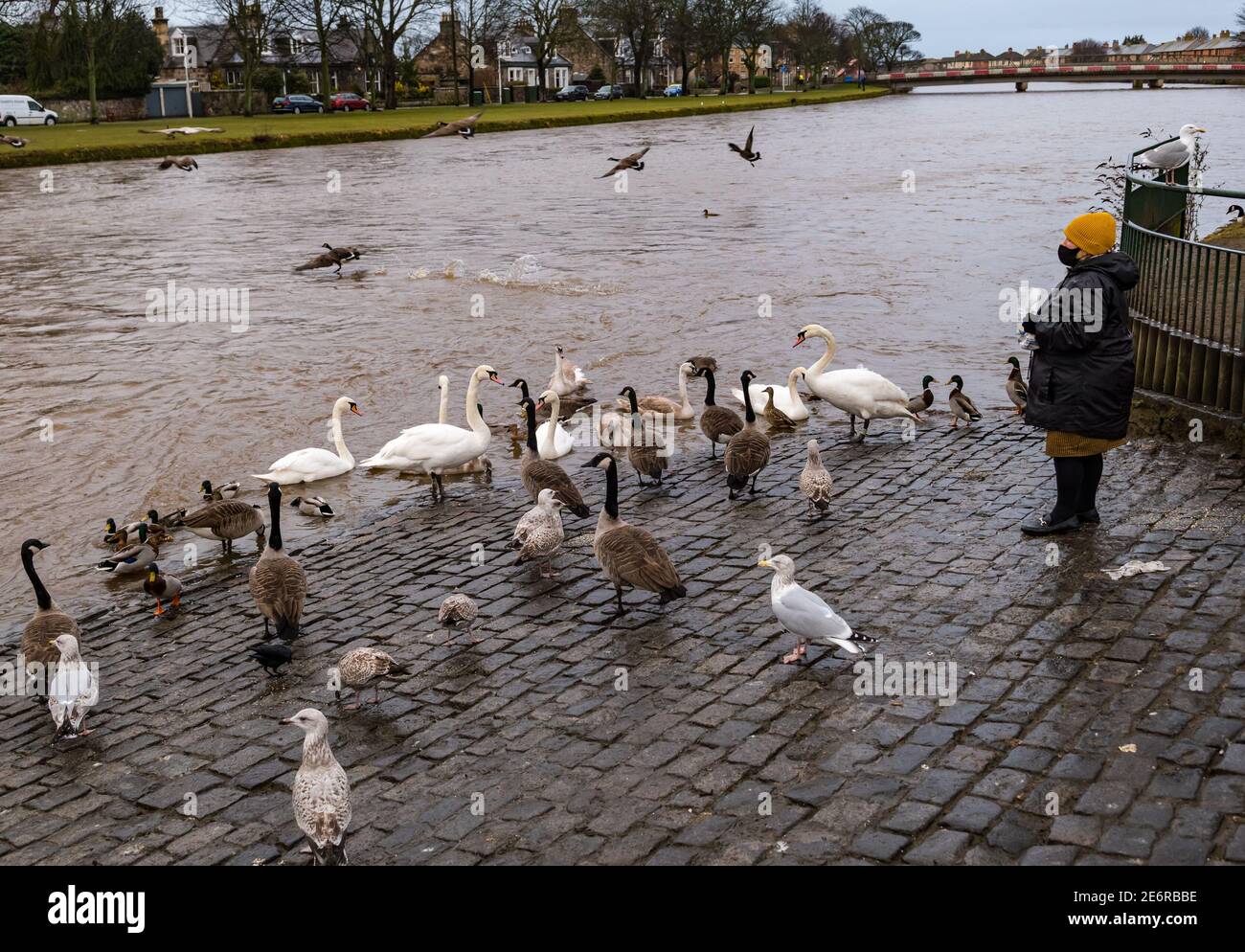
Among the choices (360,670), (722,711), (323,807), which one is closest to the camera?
(323,807)

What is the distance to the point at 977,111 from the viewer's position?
97688mm

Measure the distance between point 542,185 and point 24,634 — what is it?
35.7m

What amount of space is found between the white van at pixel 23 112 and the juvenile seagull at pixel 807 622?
249ft

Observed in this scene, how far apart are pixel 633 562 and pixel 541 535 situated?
124 centimetres

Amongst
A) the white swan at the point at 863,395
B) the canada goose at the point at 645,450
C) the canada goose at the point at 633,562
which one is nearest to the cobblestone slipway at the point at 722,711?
the canada goose at the point at 633,562

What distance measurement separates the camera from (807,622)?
718 centimetres

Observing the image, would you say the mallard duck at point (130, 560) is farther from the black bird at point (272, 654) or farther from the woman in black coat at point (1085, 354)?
the woman in black coat at point (1085, 354)

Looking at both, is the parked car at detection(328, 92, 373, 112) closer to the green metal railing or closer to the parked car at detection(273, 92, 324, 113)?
the parked car at detection(273, 92, 324, 113)

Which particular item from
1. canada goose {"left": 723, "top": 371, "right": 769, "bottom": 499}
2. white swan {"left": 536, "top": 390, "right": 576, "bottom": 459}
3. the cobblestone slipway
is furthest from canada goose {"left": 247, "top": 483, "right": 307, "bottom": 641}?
white swan {"left": 536, "top": 390, "right": 576, "bottom": 459}

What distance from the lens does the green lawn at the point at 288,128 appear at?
54888 mm

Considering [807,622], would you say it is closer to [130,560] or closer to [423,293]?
[130,560]

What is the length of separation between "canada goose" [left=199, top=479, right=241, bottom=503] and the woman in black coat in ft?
24.8

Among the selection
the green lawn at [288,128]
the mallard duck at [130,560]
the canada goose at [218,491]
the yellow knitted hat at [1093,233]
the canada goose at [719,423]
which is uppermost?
the green lawn at [288,128]

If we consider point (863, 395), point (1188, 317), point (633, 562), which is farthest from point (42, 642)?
point (1188, 317)
